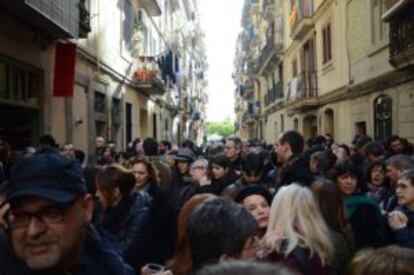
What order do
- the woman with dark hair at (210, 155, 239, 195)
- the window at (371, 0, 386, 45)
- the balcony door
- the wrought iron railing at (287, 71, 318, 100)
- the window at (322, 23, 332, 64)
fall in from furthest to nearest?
1. the balcony door
2. the wrought iron railing at (287, 71, 318, 100)
3. the window at (322, 23, 332, 64)
4. the window at (371, 0, 386, 45)
5. the woman with dark hair at (210, 155, 239, 195)

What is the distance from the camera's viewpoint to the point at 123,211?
4941 millimetres

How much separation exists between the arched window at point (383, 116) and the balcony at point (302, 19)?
949 cm

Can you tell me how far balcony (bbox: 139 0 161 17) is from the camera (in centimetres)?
2623

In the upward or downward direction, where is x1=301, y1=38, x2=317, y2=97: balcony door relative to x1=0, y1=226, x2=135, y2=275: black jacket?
upward

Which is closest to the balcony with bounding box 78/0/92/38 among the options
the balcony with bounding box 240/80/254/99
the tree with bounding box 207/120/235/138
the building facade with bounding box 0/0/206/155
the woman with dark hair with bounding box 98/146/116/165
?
the building facade with bounding box 0/0/206/155

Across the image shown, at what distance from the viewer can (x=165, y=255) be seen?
5227 mm

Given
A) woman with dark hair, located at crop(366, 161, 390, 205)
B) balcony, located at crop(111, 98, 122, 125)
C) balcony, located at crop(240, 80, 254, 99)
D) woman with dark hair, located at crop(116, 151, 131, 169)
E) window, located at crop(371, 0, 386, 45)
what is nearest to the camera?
woman with dark hair, located at crop(366, 161, 390, 205)

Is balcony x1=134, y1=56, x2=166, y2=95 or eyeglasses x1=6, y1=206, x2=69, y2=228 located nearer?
eyeglasses x1=6, y1=206, x2=69, y2=228

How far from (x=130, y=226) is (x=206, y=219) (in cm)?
210

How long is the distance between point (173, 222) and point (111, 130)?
48.6 ft

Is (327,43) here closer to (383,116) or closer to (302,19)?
(302,19)

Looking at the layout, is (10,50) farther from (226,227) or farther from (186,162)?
(226,227)

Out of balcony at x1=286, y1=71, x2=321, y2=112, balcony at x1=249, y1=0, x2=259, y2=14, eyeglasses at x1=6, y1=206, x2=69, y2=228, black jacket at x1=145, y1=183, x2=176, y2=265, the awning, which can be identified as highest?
balcony at x1=249, y1=0, x2=259, y2=14

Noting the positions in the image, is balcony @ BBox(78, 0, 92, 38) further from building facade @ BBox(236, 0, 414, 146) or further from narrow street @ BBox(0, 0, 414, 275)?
building facade @ BBox(236, 0, 414, 146)
